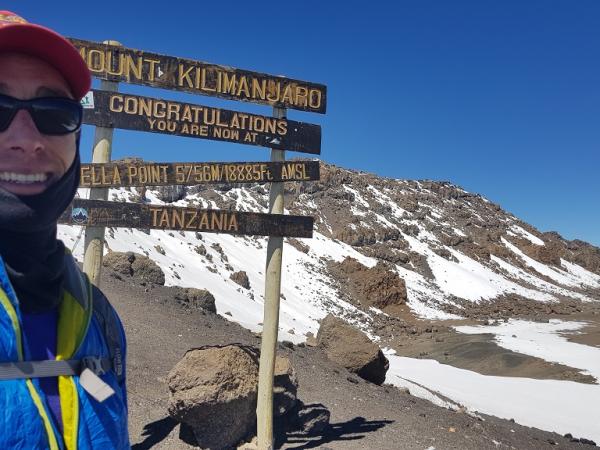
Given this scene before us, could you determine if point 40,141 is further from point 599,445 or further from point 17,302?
point 599,445

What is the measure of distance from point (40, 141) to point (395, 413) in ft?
25.2

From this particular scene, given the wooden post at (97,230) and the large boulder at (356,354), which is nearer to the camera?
the wooden post at (97,230)

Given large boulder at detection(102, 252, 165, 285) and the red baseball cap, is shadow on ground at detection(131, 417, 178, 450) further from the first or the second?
large boulder at detection(102, 252, 165, 285)

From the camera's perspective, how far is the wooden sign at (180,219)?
4949 millimetres

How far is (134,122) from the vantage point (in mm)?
4965

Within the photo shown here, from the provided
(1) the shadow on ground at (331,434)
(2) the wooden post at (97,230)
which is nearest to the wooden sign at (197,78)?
(2) the wooden post at (97,230)

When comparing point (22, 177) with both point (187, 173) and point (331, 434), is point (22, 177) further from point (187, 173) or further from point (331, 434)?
point (331, 434)

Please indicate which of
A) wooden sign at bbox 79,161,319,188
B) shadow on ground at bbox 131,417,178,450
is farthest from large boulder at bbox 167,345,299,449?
wooden sign at bbox 79,161,319,188

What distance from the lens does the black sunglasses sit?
129 cm

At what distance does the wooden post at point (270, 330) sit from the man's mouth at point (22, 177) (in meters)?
4.38

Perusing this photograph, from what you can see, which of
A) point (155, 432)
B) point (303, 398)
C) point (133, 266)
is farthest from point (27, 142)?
point (133, 266)

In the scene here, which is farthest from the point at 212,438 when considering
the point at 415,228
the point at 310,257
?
the point at 415,228

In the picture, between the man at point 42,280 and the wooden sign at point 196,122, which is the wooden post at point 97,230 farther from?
the man at point 42,280

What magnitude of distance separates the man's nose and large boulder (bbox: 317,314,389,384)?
31.4 ft
